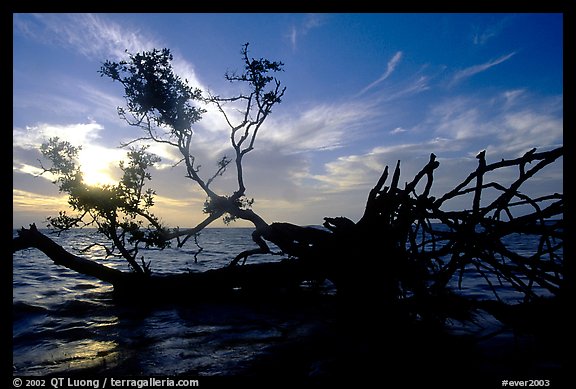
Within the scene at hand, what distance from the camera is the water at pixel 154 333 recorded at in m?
5.07

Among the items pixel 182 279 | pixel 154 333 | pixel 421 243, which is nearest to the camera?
pixel 421 243

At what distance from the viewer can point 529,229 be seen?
4609 millimetres

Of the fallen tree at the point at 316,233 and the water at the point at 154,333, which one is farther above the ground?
the fallen tree at the point at 316,233

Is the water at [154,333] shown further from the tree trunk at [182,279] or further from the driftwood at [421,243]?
the driftwood at [421,243]

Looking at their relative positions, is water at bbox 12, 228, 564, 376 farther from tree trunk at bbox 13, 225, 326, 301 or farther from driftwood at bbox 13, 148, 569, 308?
driftwood at bbox 13, 148, 569, 308

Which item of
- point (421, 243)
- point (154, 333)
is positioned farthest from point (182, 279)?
point (421, 243)

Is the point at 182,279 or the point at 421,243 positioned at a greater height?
the point at 421,243

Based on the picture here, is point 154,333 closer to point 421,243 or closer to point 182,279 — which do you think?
point 182,279

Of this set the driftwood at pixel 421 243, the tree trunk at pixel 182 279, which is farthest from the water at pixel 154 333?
the driftwood at pixel 421 243

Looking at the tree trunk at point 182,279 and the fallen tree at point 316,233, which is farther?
the tree trunk at point 182,279

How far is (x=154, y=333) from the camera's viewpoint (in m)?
6.68
